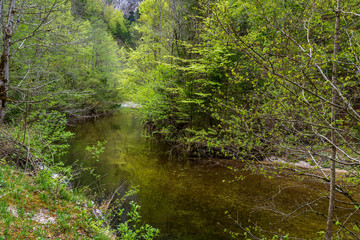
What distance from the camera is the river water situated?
6188 millimetres

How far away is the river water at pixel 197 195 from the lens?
619 cm

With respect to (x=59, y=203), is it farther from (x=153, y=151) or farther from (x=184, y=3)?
(x=184, y=3)

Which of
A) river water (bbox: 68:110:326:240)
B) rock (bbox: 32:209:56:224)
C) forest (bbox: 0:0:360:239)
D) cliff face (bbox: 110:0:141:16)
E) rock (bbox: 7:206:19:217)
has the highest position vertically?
cliff face (bbox: 110:0:141:16)

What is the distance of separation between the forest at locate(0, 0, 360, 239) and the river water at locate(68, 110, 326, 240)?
581mm

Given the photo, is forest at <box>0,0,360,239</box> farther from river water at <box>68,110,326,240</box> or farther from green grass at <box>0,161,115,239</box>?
green grass at <box>0,161,115,239</box>

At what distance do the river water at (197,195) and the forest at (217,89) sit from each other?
0.58 m

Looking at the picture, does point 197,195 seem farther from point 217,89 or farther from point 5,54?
point 5,54

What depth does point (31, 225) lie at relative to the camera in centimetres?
347

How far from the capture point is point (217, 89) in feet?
36.3

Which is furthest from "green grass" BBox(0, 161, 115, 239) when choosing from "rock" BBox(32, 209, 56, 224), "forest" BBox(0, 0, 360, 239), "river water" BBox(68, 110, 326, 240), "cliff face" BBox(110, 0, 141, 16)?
"cliff face" BBox(110, 0, 141, 16)

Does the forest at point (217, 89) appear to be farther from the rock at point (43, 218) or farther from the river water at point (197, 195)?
the rock at point (43, 218)

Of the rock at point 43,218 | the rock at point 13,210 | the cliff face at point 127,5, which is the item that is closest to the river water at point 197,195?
the rock at point 43,218

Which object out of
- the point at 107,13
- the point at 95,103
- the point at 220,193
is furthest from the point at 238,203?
the point at 107,13

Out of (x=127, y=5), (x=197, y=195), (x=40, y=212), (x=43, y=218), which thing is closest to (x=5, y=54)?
(x=40, y=212)
